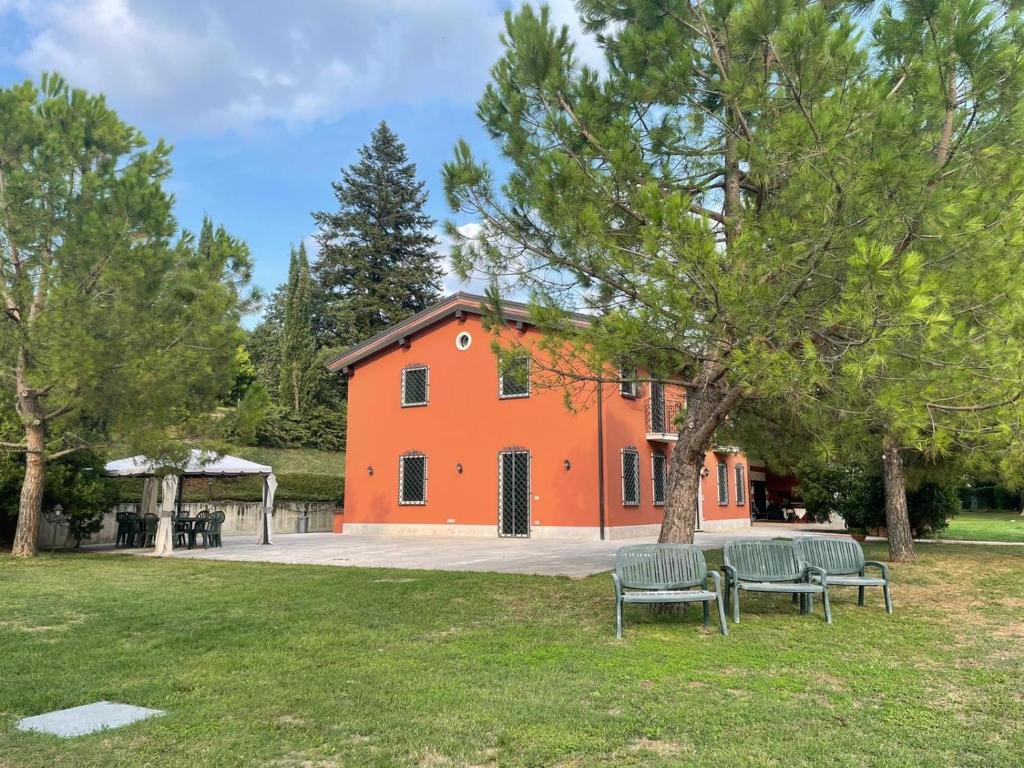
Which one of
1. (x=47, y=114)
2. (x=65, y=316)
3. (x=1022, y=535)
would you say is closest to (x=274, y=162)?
(x=47, y=114)

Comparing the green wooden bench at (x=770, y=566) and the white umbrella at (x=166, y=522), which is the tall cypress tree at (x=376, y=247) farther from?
the green wooden bench at (x=770, y=566)

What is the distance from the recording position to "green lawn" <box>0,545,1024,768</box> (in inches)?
129

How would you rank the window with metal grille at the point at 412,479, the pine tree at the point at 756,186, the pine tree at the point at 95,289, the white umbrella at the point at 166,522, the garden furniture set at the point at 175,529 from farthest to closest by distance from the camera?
the window with metal grille at the point at 412,479, the garden furniture set at the point at 175,529, the white umbrella at the point at 166,522, the pine tree at the point at 95,289, the pine tree at the point at 756,186

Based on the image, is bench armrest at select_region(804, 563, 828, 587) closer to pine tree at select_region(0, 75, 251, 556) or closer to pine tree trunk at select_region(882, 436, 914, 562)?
pine tree trunk at select_region(882, 436, 914, 562)

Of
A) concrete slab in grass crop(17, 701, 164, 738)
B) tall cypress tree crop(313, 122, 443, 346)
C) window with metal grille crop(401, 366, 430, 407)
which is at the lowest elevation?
concrete slab in grass crop(17, 701, 164, 738)

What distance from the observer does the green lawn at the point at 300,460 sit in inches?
1080

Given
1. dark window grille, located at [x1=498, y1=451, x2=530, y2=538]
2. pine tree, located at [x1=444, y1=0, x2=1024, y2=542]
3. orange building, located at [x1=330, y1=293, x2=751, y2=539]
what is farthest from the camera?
dark window grille, located at [x1=498, y1=451, x2=530, y2=538]

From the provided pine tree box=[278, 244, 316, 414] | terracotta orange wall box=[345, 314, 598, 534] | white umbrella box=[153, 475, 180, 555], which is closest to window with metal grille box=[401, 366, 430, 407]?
terracotta orange wall box=[345, 314, 598, 534]

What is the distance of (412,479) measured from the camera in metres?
19.6

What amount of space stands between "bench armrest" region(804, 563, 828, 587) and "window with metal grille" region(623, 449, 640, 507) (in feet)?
34.4

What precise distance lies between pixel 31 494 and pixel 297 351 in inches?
833

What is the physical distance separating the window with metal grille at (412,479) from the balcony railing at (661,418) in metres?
6.02

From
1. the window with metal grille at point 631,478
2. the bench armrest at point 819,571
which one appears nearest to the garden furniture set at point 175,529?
the window with metal grille at point 631,478

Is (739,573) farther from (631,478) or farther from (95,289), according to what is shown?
(631,478)
